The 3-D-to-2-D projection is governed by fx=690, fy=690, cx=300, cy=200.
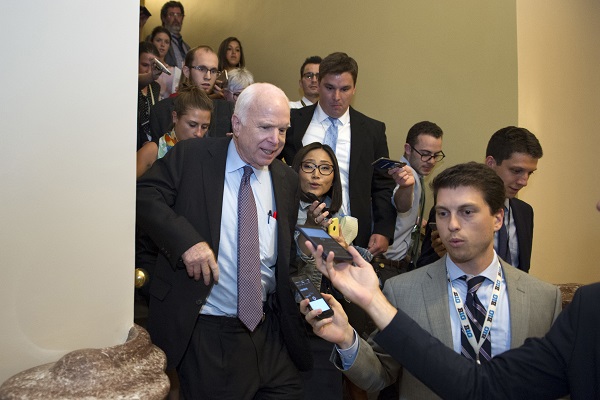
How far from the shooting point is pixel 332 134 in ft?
14.0

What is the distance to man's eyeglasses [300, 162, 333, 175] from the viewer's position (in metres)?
3.75

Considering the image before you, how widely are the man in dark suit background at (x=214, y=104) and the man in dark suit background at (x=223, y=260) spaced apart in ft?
4.34

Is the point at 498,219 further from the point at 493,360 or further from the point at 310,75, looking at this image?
the point at 310,75

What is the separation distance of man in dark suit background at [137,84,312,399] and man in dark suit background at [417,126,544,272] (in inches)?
39.6

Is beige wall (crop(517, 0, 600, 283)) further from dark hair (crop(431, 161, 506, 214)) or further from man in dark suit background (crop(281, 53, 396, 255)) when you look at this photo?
dark hair (crop(431, 161, 506, 214))

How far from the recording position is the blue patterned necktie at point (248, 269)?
2.77 m

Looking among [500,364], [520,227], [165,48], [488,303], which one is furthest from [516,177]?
[165,48]

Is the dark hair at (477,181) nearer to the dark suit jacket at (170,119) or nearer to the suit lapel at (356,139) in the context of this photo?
the suit lapel at (356,139)

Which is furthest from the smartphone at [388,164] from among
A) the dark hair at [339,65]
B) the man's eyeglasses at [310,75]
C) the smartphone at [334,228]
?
the man's eyeglasses at [310,75]

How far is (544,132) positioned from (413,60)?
1.19m

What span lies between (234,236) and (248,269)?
0.16 meters

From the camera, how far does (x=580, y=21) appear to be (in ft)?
19.6

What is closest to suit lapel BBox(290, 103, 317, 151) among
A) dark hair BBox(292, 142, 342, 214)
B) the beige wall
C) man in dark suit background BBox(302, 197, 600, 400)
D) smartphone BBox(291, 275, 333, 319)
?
dark hair BBox(292, 142, 342, 214)

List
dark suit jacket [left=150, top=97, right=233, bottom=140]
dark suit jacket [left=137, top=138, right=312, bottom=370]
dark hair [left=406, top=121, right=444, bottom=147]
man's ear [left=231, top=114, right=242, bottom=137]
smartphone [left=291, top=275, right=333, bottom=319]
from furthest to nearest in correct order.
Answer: dark hair [left=406, top=121, right=444, bottom=147]
dark suit jacket [left=150, top=97, right=233, bottom=140]
man's ear [left=231, top=114, right=242, bottom=137]
dark suit jacket [left=137, top=138, right=312, bottom=370]
smartphone [left=291, top=275, right=333, bottom=319]
